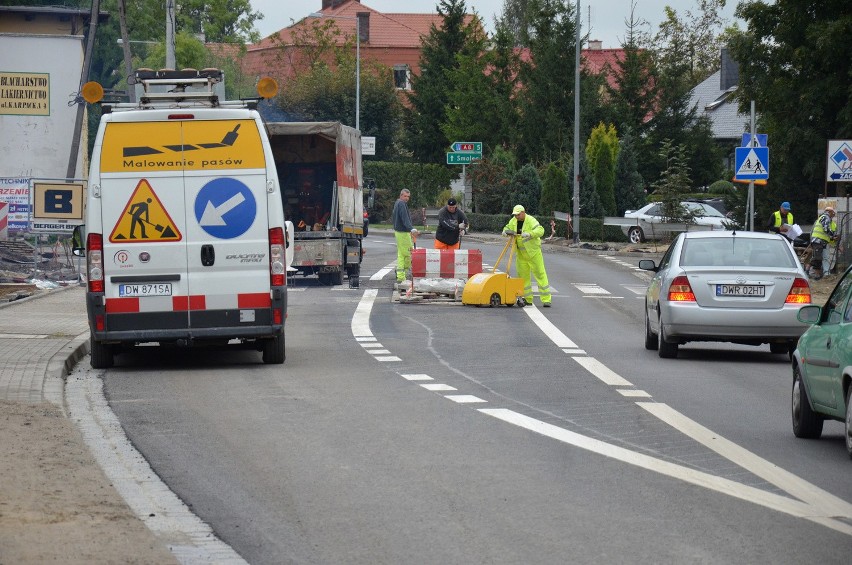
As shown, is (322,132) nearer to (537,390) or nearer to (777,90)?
(777,90)

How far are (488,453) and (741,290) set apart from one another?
7738mm

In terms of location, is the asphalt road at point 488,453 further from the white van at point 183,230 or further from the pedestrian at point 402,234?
the pedestrian at point 402,234

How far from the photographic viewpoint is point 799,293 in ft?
54.5

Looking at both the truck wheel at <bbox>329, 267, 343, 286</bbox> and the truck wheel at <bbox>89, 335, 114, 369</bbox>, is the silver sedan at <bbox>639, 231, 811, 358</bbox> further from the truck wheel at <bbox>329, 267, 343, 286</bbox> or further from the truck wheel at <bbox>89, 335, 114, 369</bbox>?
the truck wheel at <bbox>329, 267, 343, 286</bbox>

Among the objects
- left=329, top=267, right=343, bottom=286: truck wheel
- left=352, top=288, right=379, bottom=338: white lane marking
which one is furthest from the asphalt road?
left=329, top=267, right=343, bottom=286: truck wheel

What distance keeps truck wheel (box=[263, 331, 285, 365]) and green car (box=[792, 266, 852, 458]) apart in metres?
6.11

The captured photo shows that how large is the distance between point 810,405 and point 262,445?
3787mm

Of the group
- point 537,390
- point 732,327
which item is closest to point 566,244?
point 732,327

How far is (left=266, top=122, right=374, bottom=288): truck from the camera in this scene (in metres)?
31.1

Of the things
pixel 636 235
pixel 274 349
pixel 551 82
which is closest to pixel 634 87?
pixel 551 82

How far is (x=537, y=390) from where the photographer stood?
13.3 m

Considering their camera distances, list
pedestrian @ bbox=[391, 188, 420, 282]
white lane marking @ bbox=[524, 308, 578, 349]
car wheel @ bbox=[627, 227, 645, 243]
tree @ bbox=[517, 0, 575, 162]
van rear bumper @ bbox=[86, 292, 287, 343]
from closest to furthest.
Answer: van rear bumper @ bbox=[86, 292, 287, 343] → white lane marking @ bbox=[524, 308, 578, 349] → pedestrian @ bbox=[391, 188, 420, 282] → car wheel @ bbox=[627, 227, 645, 243] → tree @ bbox=[517, 0, 575, 162]

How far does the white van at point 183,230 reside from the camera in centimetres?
1494

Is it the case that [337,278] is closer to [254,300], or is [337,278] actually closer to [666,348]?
[666,348]
